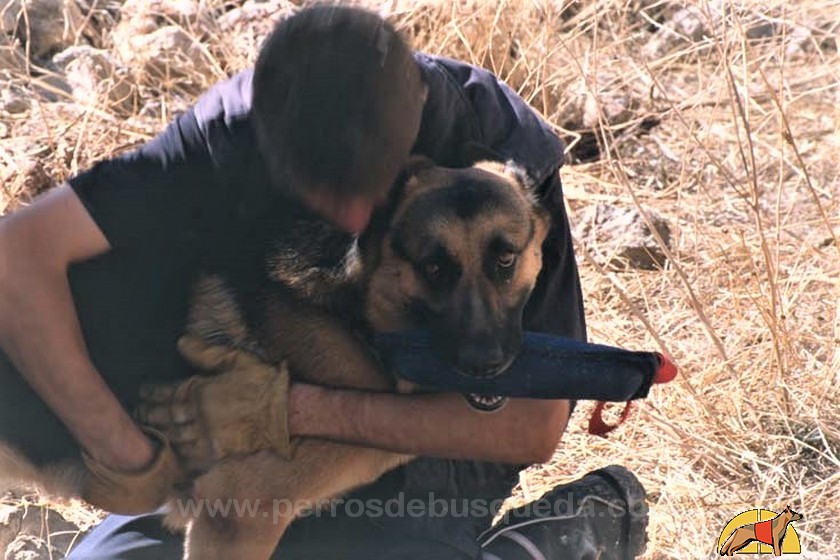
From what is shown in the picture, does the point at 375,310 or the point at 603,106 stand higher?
the point at 375,310

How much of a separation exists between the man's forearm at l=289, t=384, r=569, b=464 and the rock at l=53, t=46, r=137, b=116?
2.47m

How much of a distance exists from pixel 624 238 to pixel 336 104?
231 cm

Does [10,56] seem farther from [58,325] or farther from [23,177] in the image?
[58,325]

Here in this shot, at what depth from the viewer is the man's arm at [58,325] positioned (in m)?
2.21

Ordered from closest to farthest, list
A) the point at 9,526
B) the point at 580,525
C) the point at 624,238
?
the point at 580,525 → the point at 9,526 → the point at 624,238

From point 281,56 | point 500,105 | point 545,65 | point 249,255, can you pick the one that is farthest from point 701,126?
point 281,56

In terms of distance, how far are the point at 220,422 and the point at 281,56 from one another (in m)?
0.78

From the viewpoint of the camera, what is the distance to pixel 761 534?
2752 millimetres

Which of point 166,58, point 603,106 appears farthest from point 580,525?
point 166,58

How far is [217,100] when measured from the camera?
7.38 feet

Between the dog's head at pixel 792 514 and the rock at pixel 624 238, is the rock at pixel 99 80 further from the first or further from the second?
the dog's head at pixel 792 514

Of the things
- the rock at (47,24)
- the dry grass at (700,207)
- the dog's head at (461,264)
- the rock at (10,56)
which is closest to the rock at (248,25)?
the dry grass at (700,207)

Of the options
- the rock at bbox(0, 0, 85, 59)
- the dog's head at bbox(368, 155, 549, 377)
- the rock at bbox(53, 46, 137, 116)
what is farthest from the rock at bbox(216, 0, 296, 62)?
the dog's head at bbox(368, 155, 549, 377)

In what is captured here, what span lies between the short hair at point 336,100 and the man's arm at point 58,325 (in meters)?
0.47
